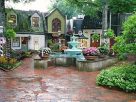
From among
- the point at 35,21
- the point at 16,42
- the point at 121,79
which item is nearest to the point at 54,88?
the point at 121,79

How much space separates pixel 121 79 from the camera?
16.1 meters

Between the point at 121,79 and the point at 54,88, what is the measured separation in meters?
3.29

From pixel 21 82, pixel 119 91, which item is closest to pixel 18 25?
pixel 21 82

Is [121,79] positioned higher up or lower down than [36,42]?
lower down

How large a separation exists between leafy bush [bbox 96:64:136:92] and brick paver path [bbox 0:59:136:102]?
395 millimetres

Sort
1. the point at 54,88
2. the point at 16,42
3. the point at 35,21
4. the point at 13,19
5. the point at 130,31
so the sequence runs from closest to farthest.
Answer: the point at 54,88, the point at 130,31, the point at 13,19, the point at 16,42, the point at 35,21

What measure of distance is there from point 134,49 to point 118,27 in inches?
971

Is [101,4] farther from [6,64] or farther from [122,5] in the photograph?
[6,64]

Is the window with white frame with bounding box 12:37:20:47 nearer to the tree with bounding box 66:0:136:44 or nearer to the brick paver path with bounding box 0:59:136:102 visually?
the tree with bounding box 66:0:136:44

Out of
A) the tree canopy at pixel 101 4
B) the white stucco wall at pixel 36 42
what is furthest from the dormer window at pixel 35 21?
the tree canopy at pixel 101 4

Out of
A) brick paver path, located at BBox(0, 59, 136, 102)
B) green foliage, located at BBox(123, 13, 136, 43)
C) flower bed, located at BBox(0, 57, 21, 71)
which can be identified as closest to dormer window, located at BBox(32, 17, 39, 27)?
flower bed, located at BBox(0, 57, 21, 71)

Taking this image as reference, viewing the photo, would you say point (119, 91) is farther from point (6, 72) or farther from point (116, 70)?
point (6, 72)

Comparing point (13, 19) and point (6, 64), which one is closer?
point (6, 64)

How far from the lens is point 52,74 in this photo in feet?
66.6
